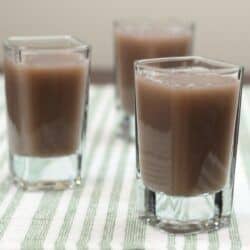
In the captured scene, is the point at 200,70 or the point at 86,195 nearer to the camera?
the point at 200,70

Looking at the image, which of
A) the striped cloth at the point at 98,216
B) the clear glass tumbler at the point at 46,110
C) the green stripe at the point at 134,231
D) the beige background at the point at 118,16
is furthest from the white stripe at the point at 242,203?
the beige background at the point at 118,16

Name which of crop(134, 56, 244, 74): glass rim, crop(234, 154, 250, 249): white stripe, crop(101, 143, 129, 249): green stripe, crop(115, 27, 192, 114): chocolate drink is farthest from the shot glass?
crop(134, 56, 244, 74): glass rim

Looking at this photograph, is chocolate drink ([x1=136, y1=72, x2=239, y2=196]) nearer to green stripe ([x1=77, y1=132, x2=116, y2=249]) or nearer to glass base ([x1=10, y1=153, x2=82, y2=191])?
green stripe ([x1=77, y1=132, x2=116, y2=249])

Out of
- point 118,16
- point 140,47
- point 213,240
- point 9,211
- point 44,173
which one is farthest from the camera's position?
point 118,16

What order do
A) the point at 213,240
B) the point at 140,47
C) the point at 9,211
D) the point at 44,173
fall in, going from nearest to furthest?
the point at 213,240, the point at 9,211, the point at 44,173, the point at 140,47

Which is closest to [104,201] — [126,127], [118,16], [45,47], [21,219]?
[21,219]

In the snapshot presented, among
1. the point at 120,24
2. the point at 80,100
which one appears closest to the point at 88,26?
the point at 120,24

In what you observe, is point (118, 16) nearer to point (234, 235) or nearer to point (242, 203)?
point (242, 203)
